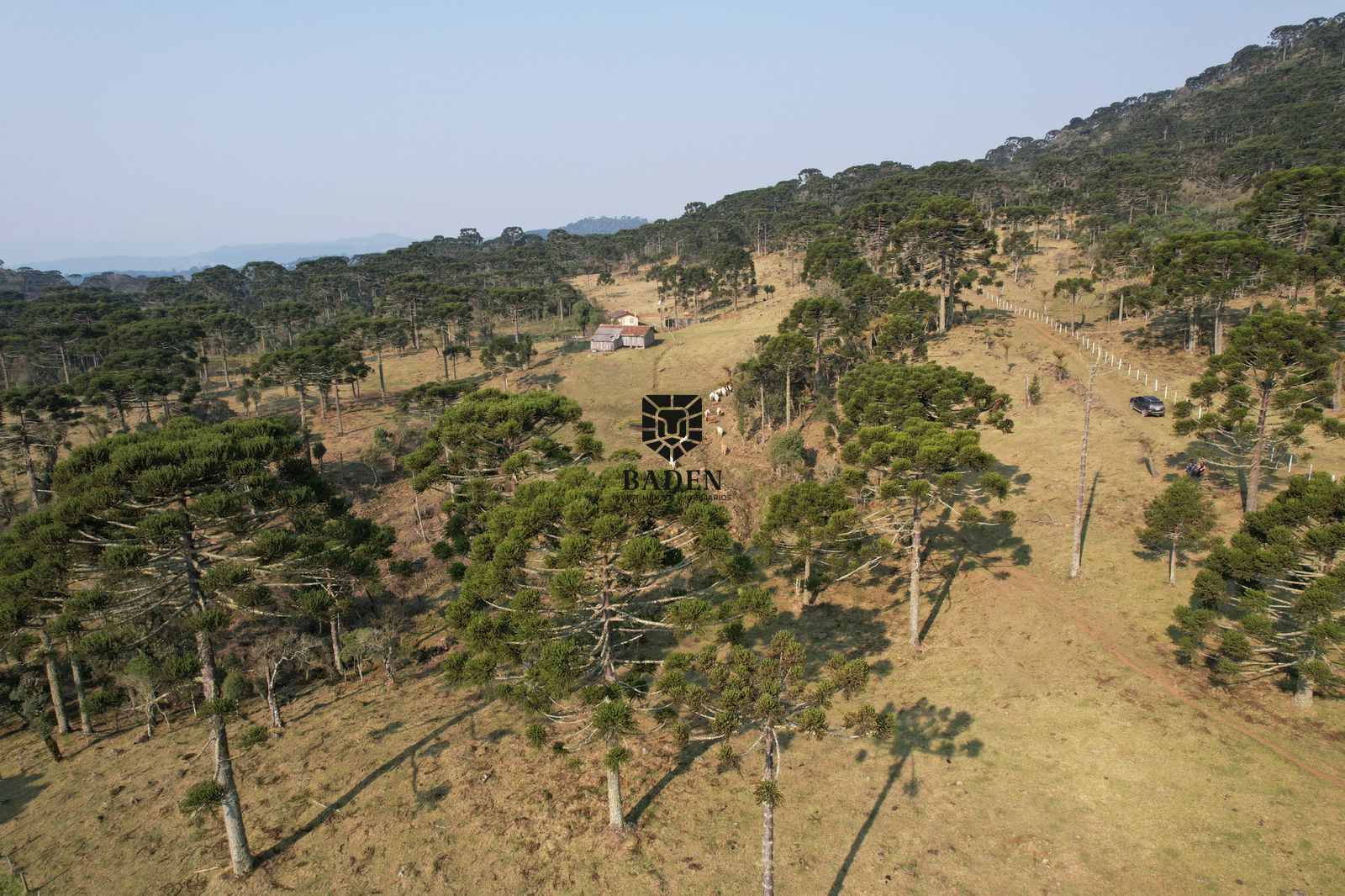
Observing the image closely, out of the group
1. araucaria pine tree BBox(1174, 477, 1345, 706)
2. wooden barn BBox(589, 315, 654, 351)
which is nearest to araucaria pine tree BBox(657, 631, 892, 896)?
araucaria pine tree BBox(1174, 477, 1345, 706)

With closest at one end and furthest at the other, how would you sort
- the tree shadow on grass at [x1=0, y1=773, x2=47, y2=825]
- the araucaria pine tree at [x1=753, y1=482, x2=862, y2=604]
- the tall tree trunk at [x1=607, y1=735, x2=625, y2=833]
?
the tall tree trunk at [x1=607, y1=735, x2=625, y2=833] → the tree shadow on grass at [x1=0, y1=773, x2=47, y2=825] → the araucaria pine tree at [x1=753, y1=482, x2=862, y2=604]

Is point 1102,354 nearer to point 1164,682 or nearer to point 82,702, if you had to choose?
point 1164,682

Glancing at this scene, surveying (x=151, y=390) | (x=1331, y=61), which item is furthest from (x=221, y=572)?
(x=1331, y=61)

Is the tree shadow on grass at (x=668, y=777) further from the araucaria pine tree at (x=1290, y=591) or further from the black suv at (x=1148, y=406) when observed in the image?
the black suv at (x=1148, y=406)

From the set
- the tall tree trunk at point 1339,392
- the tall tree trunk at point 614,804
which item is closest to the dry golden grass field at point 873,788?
the tall tree trunk at point 614,804

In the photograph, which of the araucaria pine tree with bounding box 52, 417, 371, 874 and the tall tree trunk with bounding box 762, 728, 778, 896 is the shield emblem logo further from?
the tall tree trunk with bounding box 762, 728, 778, 896

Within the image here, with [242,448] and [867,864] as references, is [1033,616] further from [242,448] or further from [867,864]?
[242,448]
